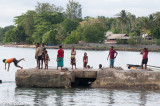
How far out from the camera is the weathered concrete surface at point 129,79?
2077cm

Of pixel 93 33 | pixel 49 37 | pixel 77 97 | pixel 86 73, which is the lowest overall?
pixel 77 97

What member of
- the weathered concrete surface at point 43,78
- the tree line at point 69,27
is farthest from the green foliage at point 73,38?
the weathered concrete surface at point 43,78

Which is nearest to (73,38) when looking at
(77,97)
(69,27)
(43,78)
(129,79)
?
(69,27)

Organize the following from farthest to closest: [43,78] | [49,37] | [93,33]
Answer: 1. [49,37]
2. [93,33]
3. [43,78]

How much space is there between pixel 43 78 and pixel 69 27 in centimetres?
10301

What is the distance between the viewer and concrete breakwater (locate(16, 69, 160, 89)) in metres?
20.8

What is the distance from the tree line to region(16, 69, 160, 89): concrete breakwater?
281 feet

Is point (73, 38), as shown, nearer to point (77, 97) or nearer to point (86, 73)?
point (86, 73)

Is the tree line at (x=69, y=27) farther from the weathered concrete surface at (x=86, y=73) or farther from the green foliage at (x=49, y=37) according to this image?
the weathered concrete surface at (x=86, y=73)

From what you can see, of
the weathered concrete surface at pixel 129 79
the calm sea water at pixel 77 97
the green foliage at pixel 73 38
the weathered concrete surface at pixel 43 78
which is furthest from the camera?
the green foliage at pixel 73 38

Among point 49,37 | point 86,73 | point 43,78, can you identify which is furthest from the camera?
point 49,37

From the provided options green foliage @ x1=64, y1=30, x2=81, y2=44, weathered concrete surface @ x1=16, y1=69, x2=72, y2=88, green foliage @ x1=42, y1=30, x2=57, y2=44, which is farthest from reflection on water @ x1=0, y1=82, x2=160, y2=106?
green foliage @ x1=42, y1=30, x2=57, y2=44

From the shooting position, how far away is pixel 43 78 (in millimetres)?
21125

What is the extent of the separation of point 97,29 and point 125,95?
9195 centimetres
